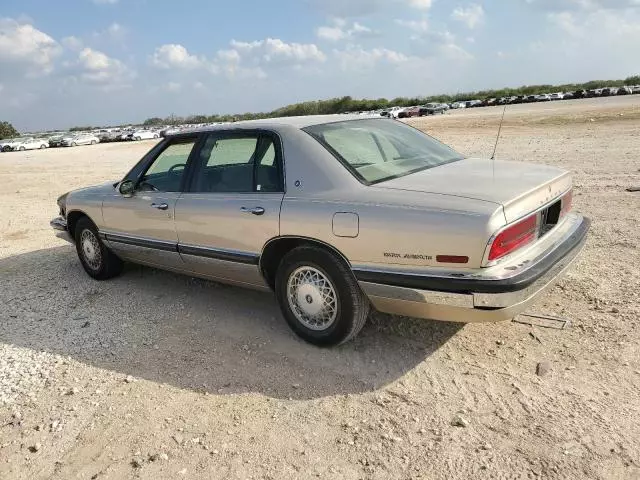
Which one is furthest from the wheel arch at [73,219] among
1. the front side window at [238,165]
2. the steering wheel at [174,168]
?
the front side window at [238,165]

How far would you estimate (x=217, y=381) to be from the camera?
3.68 metres

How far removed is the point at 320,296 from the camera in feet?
12.6

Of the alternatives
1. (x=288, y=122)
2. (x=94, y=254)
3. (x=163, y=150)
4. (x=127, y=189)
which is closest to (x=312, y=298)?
(x=288, y=122)

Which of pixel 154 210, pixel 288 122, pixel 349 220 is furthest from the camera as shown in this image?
pixel 154 210

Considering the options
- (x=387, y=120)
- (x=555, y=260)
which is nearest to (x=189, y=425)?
(x=555, y=260)

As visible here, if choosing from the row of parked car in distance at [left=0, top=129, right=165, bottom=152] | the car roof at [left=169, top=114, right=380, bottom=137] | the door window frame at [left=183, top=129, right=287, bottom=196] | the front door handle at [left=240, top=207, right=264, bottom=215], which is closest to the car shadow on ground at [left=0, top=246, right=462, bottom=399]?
the front door handle at [left=240, top=207, right=264, bottom=215]

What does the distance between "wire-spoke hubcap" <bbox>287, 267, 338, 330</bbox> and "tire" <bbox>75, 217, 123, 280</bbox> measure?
2.69 m

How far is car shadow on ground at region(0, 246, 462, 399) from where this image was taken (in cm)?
366

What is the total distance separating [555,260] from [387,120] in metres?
→ 2.01

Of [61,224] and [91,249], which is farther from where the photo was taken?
[61,224]

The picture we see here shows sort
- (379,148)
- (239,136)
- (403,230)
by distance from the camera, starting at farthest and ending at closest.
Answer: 1. (239,136)
2. (379,148)
3. (403,230)

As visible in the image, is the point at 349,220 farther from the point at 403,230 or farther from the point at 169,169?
the point at 169,169

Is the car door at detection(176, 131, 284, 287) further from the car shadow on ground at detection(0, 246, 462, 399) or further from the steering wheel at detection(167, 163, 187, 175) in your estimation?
the car shadow on ground at detection(0, 246, 462, 399)

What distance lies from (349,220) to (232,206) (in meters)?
1.15
